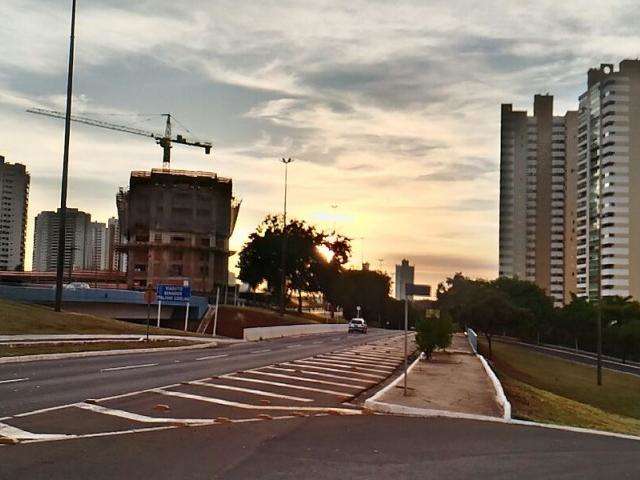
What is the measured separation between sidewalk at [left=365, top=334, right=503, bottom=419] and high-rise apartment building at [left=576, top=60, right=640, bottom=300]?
113 metres

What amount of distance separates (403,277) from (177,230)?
122042mm

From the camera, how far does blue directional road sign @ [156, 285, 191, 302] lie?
4769 centimetres

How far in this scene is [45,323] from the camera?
3428 cm

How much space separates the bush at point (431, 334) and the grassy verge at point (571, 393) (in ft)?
9.57

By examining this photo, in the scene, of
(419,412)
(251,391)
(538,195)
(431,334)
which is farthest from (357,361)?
(538,195)

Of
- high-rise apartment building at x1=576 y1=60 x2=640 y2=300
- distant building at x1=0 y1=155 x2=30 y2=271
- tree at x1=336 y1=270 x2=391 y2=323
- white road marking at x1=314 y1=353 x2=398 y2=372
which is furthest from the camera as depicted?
distant building at x1=0 y1=155 x2=30 y2=271

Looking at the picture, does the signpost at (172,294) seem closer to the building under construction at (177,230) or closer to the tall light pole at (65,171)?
the tall light pole at (65,171)

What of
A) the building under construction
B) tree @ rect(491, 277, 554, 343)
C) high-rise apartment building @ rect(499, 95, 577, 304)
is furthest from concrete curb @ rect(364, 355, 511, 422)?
high-rise apartment building @ rect(499, 95, 577, 304)

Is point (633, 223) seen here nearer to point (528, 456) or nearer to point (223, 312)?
point (223, 312)

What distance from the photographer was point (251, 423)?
37.5 ft

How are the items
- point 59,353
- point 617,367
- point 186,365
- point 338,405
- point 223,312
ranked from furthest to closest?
point 223,312 → point 617,367 → point 59,353 → point 186,365 → point 338,405

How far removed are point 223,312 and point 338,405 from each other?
62879 millimetres

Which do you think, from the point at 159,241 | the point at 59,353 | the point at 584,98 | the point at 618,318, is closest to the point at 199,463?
the point at 59,353

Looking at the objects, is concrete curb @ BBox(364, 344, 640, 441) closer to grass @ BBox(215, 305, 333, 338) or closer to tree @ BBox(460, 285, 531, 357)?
tree @ BBox(460, 285, 531, 357)
